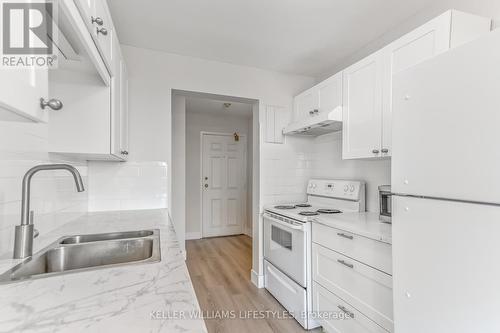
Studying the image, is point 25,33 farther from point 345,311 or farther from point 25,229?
point 345,311

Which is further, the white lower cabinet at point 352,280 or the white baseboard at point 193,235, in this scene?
the white baseboard at point 193,235

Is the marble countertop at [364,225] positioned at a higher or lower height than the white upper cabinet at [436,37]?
lower

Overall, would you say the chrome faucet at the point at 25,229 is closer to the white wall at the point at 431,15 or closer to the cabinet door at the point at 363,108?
the cabinet door at the point at 363,108

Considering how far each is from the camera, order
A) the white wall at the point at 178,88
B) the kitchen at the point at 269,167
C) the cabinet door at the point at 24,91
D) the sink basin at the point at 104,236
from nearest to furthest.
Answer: the cabinet door at the point at 24,91
the kitchen at the point at 269,167
the sink basin at the point at 104,236
the white wall at the point at 178,88

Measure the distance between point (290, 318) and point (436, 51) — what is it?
218cm

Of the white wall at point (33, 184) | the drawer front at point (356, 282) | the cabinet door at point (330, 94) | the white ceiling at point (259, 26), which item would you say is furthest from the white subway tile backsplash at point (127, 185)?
the cabinet door at point (330, 94)

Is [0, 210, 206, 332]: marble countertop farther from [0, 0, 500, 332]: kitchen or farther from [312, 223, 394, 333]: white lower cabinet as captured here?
[312, 223, 394, 333]: white lower cabinet

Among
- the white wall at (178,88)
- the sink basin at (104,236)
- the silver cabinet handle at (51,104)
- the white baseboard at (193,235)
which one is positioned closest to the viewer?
the silver cabinet handle at (51,104)

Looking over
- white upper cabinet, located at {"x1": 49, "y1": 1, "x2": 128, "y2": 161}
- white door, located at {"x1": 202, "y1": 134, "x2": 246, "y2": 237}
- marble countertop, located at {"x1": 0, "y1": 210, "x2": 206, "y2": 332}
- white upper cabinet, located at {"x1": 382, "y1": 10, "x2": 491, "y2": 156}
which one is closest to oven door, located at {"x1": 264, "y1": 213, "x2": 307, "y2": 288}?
white upper cabinet, located at {"x1": 382, "y1": 10, "x2": 491, "y2": 156}

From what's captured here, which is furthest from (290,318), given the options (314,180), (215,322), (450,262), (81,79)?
(81,79)

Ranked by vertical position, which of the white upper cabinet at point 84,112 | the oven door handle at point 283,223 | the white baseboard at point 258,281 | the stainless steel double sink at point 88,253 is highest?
the white upper cabinet at point 84,112

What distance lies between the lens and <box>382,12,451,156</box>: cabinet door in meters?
1.35

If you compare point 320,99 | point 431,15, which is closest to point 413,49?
point 431,15

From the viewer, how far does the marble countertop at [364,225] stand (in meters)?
1.41
